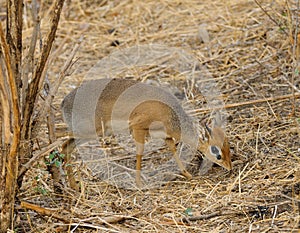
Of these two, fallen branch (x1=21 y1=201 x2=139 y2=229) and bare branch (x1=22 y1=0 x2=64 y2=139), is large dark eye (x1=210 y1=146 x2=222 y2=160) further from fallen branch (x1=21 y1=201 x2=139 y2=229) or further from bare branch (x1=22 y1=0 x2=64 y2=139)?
bare branch (x1=22 y1=0 x2=64 y2=139)

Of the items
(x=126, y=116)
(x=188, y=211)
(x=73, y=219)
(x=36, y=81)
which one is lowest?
(x=188, y=211)

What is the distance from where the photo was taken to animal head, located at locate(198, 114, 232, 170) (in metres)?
4.08

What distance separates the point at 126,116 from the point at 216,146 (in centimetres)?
70

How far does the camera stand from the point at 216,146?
164 inches

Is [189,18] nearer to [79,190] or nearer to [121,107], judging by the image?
[121,107]

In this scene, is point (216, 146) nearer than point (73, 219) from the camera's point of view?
No

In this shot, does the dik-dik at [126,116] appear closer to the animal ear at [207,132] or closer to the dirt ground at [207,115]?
the animal ear at [207,132]

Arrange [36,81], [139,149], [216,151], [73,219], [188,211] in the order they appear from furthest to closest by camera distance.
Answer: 1. [139,149]
2. [216,151]
3. [188,211]
4. [73,219]
5. [36,81]

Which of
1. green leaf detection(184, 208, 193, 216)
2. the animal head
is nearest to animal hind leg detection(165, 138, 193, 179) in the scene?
the animal head

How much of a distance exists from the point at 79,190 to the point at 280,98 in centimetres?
192

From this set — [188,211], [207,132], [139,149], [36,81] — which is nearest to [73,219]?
[188,211]

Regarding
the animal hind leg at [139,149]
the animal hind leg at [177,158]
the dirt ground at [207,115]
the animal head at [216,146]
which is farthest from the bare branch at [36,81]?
the animal head at [216,146]

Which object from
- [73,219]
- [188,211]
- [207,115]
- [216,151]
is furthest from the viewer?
[207,115]

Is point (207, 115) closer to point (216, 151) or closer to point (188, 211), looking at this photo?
point (216, 151)
